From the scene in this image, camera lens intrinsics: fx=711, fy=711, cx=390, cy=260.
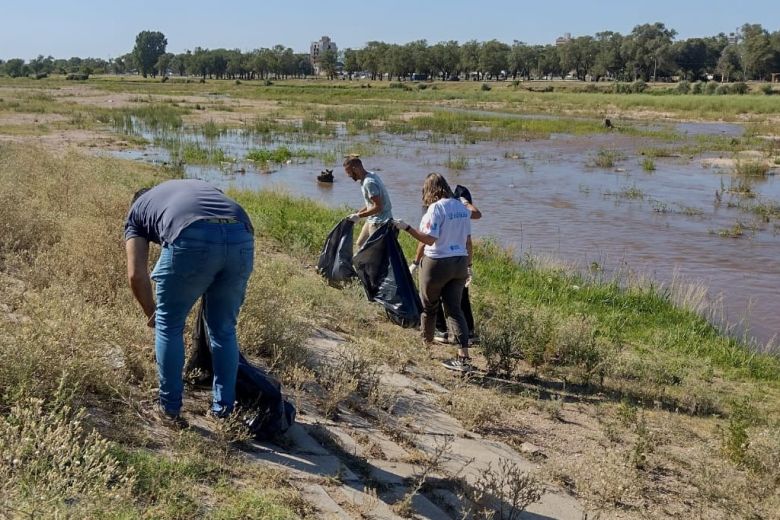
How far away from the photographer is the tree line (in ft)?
330

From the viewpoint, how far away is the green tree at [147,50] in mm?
153750

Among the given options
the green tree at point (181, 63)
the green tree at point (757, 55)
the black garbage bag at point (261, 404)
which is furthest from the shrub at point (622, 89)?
the green tree at point (181, 63)

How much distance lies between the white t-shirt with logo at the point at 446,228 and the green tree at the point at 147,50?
159403 millimetres

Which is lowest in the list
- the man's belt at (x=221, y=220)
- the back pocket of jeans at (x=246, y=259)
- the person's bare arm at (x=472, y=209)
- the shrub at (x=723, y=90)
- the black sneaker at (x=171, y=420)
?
the black sneaker at (x=171, y=420)

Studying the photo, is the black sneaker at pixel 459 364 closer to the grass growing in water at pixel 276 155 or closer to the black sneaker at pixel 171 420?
the black sneaker at pixel 171 420

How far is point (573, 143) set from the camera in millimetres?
34000

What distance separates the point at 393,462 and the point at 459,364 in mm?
2288

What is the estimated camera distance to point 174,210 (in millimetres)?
3709

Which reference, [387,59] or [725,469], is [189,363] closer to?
[725,469]

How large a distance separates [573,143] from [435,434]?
31.0 meters

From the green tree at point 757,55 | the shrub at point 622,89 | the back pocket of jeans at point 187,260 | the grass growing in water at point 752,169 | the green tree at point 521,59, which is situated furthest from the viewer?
the green tree at point 521,59

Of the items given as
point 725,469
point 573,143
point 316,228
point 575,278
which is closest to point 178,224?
point 725,469

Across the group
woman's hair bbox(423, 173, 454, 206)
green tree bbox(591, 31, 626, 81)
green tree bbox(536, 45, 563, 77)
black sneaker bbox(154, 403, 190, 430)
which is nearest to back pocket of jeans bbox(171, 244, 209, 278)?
black sneaker bbox(154, 403, 190, 430)

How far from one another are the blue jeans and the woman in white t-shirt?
8.96 ft
